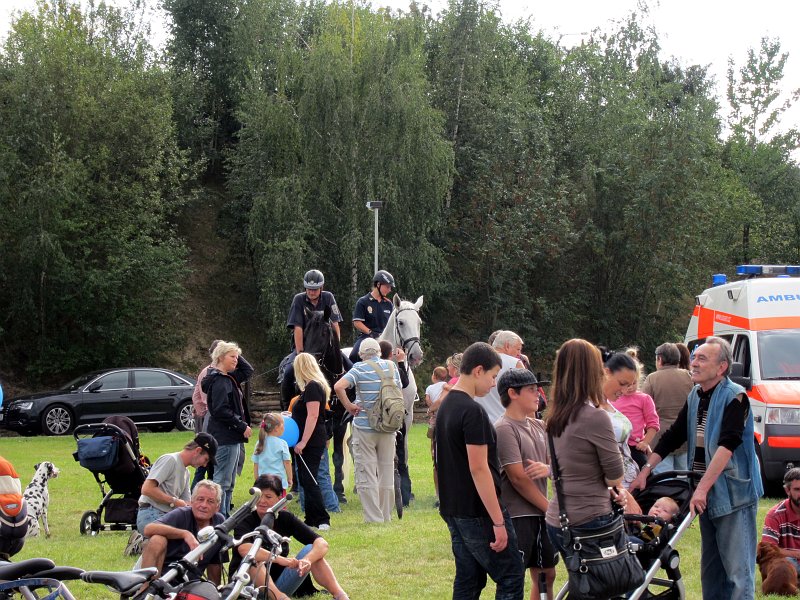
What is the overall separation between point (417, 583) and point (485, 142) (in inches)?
1195

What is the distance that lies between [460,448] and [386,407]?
5.15 metres

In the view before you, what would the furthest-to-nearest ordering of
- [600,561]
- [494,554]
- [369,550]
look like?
[369,550], [494,554], [600,561]

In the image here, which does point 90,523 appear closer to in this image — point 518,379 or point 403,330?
point 403,330

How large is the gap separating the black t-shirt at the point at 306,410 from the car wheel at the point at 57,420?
1594cm

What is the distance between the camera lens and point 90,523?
11.1 m

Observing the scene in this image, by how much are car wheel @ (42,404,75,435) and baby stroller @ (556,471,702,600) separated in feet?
70.3

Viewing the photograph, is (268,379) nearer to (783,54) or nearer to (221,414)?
(221,414)

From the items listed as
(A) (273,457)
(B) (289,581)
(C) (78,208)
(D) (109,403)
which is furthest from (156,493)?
(C) (78,208)

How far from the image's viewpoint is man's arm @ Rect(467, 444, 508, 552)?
18.9ft

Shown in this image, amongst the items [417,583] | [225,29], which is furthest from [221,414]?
[225,29]

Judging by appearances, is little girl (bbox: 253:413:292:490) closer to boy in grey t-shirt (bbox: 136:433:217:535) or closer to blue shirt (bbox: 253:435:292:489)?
blue shirt (bbox: 253:435:292:489)

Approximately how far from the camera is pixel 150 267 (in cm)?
3133

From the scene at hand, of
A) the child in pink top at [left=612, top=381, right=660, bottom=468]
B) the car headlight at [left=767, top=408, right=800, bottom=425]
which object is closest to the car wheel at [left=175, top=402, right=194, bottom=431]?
the car headlight at [left=767, top=408, right=800, bottom=425]

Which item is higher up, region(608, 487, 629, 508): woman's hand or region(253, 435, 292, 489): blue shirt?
region(608, 487, 629, 508): woman's hand
